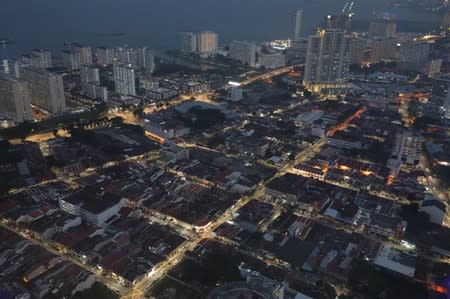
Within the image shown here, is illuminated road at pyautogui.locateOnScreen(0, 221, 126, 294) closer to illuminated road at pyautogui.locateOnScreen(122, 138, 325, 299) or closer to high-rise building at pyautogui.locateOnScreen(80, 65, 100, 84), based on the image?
illuminated road at pyautogui.locateOnScreen(122, 138, 325, 299)

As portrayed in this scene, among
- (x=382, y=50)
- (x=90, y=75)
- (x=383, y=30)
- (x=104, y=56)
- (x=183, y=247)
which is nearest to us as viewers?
(x=183, y=247)

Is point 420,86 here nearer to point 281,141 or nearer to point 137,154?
point 281,141

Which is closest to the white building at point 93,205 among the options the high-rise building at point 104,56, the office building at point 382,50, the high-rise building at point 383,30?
the high-rise building at point 104,56

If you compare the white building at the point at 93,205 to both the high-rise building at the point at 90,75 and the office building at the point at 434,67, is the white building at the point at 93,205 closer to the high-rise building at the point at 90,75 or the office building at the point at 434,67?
the high-rise building at the point at 90,75

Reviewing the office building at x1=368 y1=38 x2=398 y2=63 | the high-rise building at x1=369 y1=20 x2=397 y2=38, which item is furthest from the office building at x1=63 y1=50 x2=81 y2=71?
the high-rise building at x1=369 y1=20 x2=397 y2=38

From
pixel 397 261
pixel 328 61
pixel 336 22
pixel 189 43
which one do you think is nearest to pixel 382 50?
pixel 336 22

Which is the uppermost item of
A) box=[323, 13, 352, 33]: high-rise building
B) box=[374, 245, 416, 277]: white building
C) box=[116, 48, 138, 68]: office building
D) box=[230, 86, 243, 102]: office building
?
box=[323, 13, 352, 33]: high-rise building

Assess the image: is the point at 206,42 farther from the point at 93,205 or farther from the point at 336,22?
the point at 93,205
